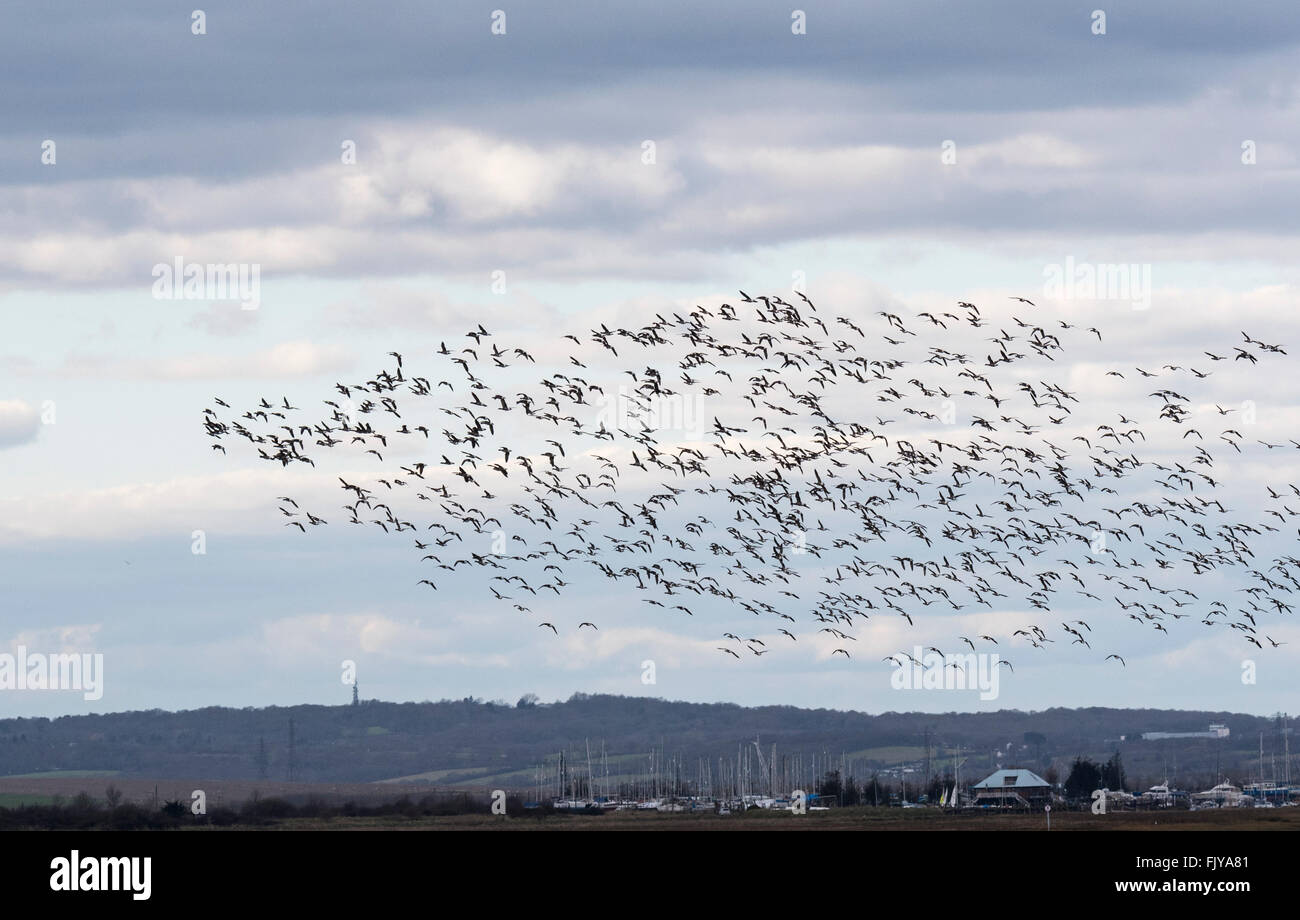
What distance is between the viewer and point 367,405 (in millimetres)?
120312

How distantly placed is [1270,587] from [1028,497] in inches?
1392

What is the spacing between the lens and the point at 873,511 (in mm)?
145250
